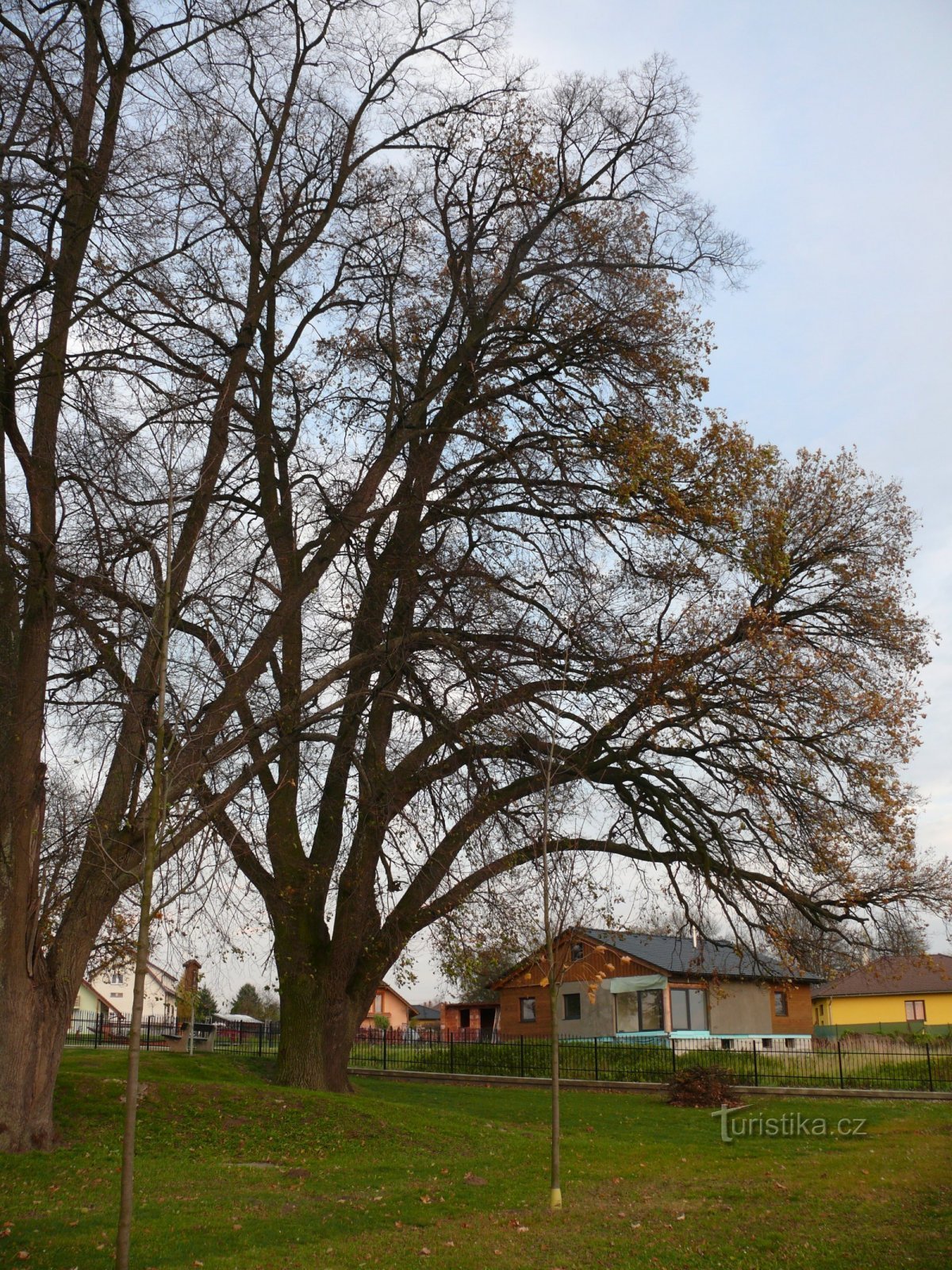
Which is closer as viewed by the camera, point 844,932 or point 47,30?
point 47,30

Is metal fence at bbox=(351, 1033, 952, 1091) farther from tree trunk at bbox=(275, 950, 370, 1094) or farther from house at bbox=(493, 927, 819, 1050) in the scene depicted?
tree trunk at bbox=(275, 950, 370, 1094)

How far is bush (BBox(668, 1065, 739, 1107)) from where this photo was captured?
69.8 ft

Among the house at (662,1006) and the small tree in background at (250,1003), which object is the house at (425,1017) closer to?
the small tree in background at (250,1003)

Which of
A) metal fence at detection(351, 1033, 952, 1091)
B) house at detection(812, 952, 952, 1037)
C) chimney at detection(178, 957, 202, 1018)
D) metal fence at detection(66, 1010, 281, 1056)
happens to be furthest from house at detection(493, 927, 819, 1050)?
chimney at detection(178, 957, 202, 1018)

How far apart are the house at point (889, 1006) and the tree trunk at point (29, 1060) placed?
39.9 meters

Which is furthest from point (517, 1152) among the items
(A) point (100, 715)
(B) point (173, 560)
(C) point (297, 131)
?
(C) point (297, 131)

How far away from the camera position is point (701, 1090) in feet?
70.2

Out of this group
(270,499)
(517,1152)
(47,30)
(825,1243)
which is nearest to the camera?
(825,1243)

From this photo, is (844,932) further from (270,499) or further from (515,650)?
(270,499)

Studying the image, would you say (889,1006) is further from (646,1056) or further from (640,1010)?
(646,1056)

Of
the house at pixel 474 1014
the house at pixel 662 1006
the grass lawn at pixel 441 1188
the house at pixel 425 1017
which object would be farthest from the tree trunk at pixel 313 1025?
the house at pixel 425 1017

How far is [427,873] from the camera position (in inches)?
609

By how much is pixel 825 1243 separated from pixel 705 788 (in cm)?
884

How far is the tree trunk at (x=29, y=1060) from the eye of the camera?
12.2 m
